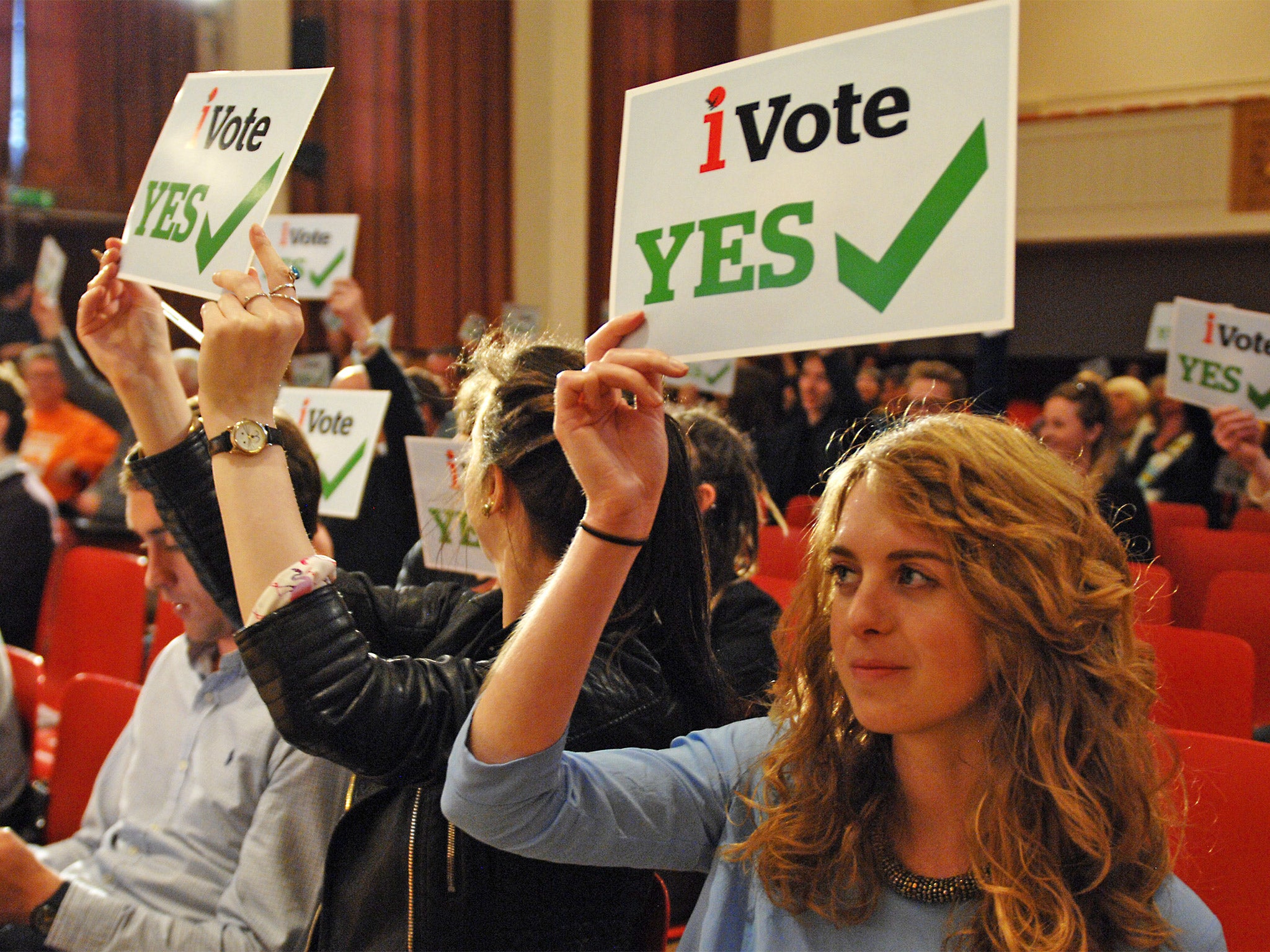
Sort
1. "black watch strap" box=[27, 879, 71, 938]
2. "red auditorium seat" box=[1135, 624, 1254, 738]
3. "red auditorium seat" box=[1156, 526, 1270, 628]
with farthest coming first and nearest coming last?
"red auditorium seat" box=[1156, 526, 1270, 628]
"red auditorium seat" box=[1135, 624, 1254, 738]
"black watch strap" box=[27, 879, 71, 938]

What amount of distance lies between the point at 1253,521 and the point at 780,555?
199 cm

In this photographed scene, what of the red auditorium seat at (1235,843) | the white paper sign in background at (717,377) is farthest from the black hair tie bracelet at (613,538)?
the white paper sign in background at (717,377)

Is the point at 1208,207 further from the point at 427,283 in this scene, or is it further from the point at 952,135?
the point at 952,135

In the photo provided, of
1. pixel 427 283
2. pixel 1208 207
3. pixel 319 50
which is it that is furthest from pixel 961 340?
pixel 319 50

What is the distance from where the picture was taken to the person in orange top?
484 cm

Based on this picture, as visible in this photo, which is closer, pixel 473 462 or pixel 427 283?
pixel 473 462

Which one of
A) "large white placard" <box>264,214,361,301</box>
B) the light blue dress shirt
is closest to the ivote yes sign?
the light blue dress shirt

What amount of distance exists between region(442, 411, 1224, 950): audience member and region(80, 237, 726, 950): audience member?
11 centimetres

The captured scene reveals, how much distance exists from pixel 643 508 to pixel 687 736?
31 cm

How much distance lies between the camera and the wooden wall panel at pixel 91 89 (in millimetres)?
5848

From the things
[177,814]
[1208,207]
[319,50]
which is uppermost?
[1208,207]

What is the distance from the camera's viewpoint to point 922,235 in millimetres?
912

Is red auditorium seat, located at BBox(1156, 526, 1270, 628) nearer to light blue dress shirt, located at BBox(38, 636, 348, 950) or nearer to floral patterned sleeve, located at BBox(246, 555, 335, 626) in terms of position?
light blue dress shirt, located at BBox(38, 636, 348, 950)

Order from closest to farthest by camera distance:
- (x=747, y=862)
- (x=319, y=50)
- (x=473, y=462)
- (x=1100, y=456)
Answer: (x=747, y=862), (x=473, y=462), (x=319, y=50), (x=1100, y=456)
